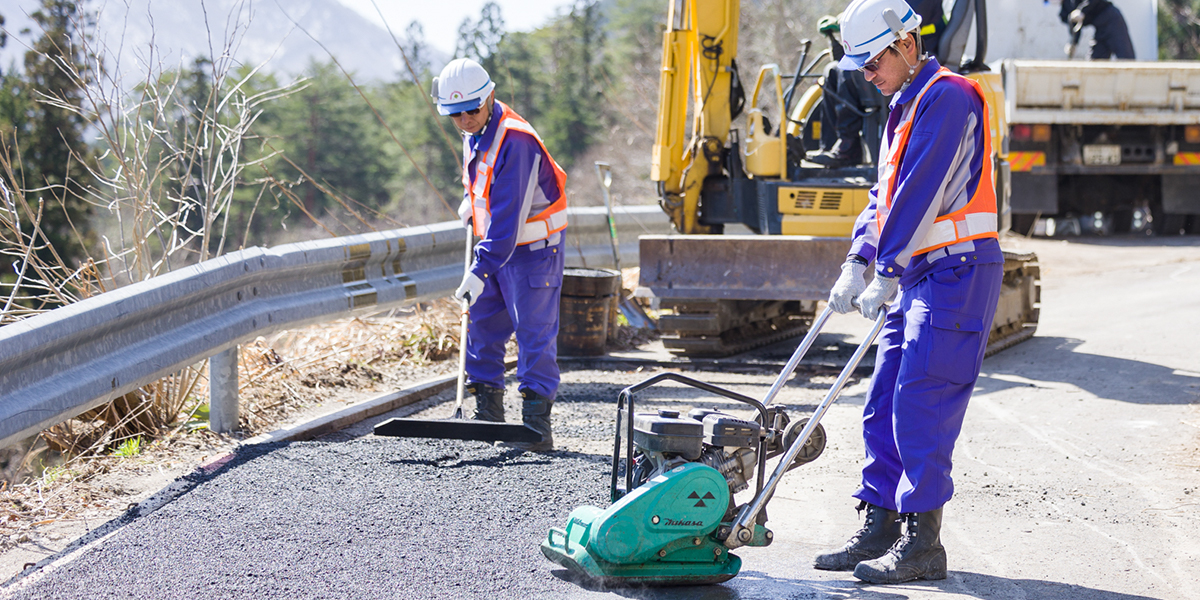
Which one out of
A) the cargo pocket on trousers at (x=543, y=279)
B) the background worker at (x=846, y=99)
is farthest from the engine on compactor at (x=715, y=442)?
the background worker at (x=846, y=99)

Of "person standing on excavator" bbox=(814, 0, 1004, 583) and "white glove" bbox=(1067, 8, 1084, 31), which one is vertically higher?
"white glove" bbox=(1067, 8, 1084, 31)

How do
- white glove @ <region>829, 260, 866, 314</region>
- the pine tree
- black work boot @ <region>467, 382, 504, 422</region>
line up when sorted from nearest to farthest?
white glove @ <region>829, 260, 866, 314</region>, black work boot @ <region>467, 382, 504, 422</region>, the pine tree

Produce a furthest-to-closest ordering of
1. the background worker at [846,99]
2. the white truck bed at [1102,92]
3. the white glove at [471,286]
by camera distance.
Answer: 1. the white truck bed at [1102,92]
2. the background worker at [846,99]
3. the white glove at [471,286]

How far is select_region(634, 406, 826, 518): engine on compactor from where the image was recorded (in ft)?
11.6

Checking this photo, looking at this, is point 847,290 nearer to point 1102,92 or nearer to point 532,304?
point 532,304

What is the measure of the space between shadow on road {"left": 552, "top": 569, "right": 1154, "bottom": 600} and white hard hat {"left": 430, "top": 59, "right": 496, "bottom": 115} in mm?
2557

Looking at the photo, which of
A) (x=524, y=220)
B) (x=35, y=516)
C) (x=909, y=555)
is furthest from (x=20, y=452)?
(x=909, y=555)

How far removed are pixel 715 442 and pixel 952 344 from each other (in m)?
0.86

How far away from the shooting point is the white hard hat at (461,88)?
5355mm

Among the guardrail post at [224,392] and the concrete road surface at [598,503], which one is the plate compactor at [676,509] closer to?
the concrete road surface at [598,503]

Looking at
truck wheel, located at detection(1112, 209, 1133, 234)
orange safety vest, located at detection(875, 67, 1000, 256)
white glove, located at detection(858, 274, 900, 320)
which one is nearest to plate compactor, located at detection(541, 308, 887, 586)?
white glove, located at detection(858, 274, 900, 320)

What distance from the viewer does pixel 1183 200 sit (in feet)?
49.9

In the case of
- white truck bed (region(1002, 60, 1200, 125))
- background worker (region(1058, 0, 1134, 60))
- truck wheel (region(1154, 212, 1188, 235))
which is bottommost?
truck wheel (region(1154, 212, 1188, 235))

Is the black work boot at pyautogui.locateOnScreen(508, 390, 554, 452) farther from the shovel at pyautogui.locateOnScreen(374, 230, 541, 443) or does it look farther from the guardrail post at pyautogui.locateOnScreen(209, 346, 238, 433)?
the guardrail post at pyautogui.locateOnScreen(209, 346, 238, 433)
